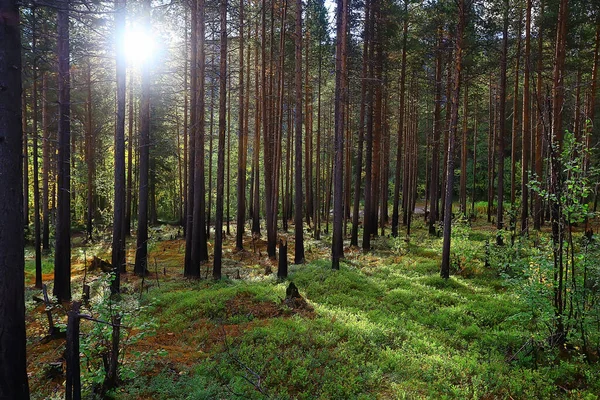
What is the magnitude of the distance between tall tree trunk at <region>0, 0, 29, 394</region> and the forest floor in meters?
1.01

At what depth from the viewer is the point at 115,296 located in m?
10.3

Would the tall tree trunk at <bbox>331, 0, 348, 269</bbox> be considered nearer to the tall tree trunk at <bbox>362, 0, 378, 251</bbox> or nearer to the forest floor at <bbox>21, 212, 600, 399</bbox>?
the forest floor at <bbox>21, 212, 600, 399</bbox>

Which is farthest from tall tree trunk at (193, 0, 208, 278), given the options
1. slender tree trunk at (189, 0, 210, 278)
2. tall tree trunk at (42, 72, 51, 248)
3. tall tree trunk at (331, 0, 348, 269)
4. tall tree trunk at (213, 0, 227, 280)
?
tall tree trunk at (42, 72, 51, 248)

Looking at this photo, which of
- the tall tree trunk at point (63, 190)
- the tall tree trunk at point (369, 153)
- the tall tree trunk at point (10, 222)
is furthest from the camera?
the tall tree trunk at point (369, 153)

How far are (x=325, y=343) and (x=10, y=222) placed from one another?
546 cm

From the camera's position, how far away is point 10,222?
3.89m

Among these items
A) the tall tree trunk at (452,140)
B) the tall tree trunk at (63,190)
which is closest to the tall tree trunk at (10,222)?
the tall tree trunk at (63,190)

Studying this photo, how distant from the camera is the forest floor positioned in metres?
5.39

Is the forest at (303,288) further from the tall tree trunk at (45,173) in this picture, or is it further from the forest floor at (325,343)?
the tall tree trunk at (45,173)

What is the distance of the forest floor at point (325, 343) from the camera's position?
5.39 metres

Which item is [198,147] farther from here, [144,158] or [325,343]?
[325,343]

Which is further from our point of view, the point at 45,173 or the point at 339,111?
the point at 45,173

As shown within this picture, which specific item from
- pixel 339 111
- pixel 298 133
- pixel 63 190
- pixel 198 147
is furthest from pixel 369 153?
pixel 63 190

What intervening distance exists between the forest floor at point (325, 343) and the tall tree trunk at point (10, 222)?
1.01 m
